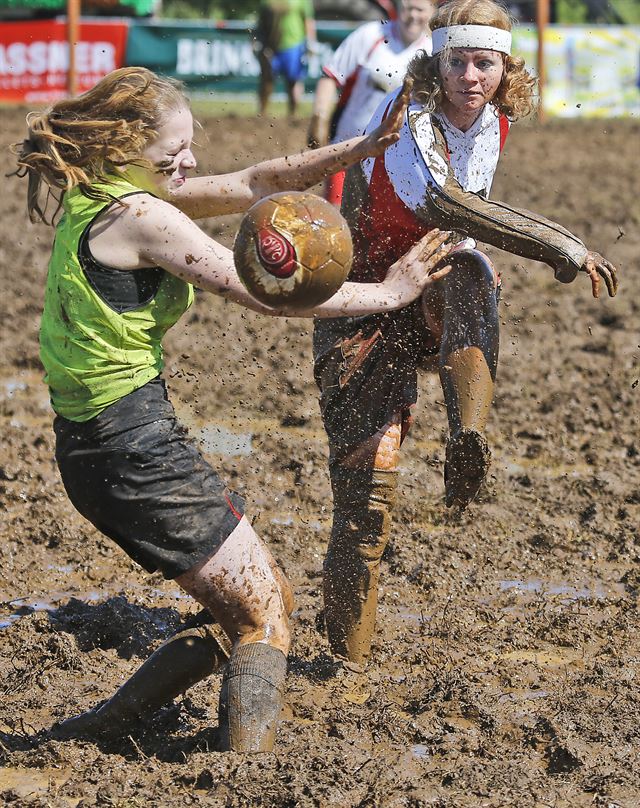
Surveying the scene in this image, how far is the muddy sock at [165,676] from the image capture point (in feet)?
12.2

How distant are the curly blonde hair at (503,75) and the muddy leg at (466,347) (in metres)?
0.53

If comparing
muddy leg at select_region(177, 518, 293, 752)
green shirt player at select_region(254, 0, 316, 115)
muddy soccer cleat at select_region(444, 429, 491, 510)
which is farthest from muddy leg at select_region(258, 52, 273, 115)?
muddy leg at select_region(177, 518, 293, 752)

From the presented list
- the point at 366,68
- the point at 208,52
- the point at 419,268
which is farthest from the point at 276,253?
the point at 208,52

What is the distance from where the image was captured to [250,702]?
139 inches

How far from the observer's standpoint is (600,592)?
5.10 meters

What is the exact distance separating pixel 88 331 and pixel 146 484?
1.43 ft

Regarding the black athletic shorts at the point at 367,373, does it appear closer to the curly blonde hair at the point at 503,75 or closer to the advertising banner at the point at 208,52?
the curly blonde hair at the point at 503,75

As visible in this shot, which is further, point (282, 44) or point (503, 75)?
point (282, 44)

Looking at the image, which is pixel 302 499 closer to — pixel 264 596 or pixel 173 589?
pixel 173 589

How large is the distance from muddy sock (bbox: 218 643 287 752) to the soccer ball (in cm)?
97

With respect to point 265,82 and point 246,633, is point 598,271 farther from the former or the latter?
point 265,82

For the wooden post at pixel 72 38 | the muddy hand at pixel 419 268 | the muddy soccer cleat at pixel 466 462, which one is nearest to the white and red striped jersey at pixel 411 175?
the muddy hand at pixel 419 268

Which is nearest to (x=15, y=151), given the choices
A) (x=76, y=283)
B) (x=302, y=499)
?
(x=76, y=283)

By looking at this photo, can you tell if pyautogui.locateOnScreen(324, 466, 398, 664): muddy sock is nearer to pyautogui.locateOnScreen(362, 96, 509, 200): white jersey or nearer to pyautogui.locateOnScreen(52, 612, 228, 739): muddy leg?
pyautogui.locateOnScreen(52, 612, 228, 739): muddy leg
